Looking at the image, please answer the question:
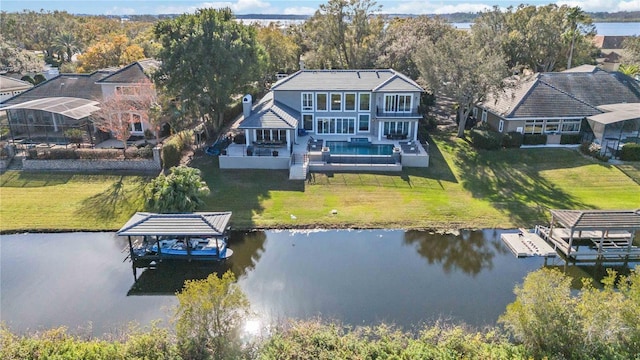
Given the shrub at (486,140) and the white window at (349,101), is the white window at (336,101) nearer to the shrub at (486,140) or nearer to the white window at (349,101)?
the white window at (349,101)

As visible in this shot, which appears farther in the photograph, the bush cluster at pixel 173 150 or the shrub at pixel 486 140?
the shrub at pixel 486 140

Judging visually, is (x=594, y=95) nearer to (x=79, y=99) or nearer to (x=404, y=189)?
(x=404, y=189)

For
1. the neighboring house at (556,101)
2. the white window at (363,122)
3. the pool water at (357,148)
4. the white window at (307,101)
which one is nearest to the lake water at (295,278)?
the pool water at (357,148)

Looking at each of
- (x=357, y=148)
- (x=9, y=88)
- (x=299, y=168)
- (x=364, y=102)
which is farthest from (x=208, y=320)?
(x=9, y=88)

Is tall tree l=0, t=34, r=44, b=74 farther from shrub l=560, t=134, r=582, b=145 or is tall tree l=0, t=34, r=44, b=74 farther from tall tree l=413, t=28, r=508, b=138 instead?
shrub l=560, t=134, r=582, b=145

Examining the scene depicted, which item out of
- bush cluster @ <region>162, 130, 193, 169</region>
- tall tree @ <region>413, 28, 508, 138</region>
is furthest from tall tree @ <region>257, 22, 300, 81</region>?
tall tree @ <region>413, 28, 508, 138</region>

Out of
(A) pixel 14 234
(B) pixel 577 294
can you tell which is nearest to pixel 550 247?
(B) pixel 577 294

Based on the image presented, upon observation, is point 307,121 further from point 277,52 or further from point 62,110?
point 277,52
